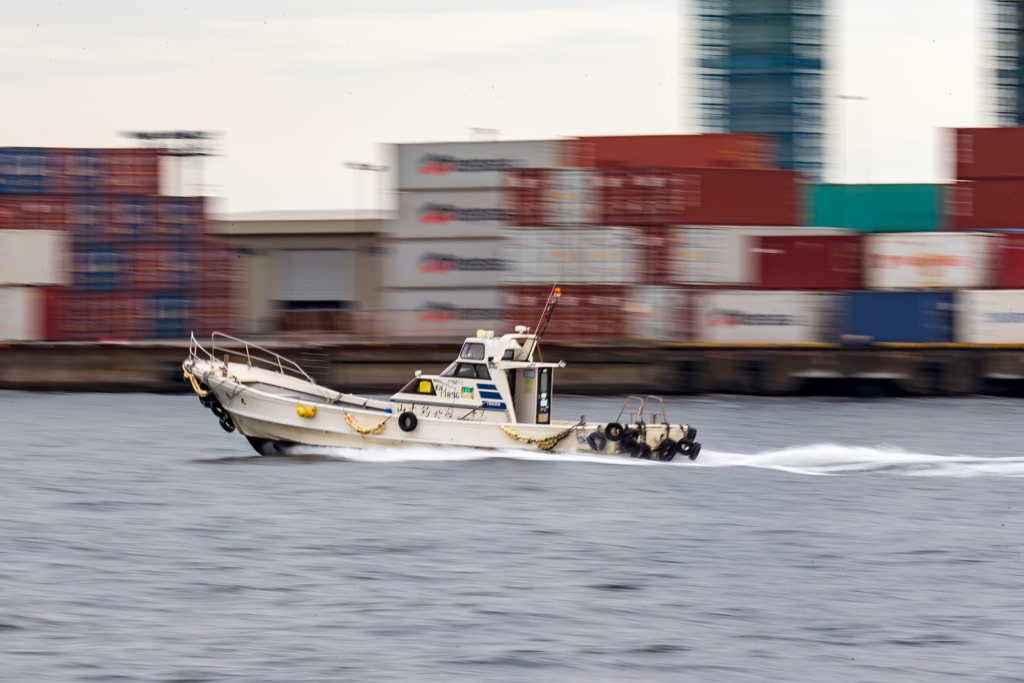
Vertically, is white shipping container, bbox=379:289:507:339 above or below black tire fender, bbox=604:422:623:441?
above

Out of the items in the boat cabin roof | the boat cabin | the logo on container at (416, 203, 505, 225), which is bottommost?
the boat cabin

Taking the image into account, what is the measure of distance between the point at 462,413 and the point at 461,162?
66.2ft

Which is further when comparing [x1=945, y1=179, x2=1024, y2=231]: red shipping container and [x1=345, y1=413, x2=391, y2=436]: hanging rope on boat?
[x1=945, y1=179, x2=1024, y2=231]: red shipping container

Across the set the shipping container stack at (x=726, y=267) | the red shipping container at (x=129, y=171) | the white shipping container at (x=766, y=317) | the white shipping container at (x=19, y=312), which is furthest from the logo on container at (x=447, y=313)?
the white shipping container at (x=19, y=312)

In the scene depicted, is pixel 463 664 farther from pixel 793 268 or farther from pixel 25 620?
pixel 793 268

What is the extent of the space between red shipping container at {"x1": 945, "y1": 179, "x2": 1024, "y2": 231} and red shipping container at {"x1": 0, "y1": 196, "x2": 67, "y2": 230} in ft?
97.7

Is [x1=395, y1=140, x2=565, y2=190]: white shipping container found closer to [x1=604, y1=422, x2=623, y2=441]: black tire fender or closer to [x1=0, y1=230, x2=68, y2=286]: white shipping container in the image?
[x1=0, y1=230, x2=68, y2=286]: white shipping container

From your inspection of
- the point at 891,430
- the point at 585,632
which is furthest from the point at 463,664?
the point at 891,430

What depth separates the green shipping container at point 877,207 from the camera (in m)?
39.2

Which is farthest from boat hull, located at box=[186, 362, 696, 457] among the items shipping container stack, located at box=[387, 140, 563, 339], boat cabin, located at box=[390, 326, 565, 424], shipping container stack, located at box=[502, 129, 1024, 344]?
shipping container stack, located at box=[387, 140, 563, 339]

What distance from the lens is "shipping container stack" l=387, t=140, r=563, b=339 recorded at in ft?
126

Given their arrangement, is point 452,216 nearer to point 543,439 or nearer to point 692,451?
point 543,439

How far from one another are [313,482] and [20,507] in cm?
427

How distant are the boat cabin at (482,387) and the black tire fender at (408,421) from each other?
0.11 m
